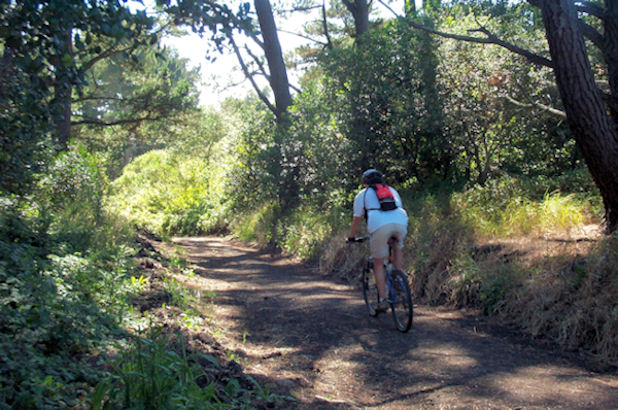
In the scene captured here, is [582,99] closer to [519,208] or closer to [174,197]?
[519,208]

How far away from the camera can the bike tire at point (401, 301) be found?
6.50m

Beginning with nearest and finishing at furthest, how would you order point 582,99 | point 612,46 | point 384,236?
point 384,236 → point 582,99 → point 612,46

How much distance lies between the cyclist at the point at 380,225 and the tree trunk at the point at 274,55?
12276mm

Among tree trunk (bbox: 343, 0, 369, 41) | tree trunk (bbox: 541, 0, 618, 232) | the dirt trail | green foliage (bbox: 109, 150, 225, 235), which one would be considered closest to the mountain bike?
the dirt trail

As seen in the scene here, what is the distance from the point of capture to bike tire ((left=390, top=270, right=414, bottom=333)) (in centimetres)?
650

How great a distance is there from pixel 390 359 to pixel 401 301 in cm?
107

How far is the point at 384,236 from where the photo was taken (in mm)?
6773

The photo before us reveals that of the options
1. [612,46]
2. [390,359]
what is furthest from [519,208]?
[390,359]

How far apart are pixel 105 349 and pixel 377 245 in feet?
11.7

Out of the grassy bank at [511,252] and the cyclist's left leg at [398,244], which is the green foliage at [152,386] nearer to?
the cyclist's left leg at [398,244]

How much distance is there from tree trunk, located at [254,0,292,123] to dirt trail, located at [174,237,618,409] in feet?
36.6

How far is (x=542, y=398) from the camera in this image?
4496 mm

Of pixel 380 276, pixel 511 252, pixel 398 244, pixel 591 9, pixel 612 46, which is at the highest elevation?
pixel 591 9

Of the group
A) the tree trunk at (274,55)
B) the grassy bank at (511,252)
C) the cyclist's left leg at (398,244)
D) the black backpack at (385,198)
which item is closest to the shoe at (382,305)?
the cyclist's left leg at (398,244)
